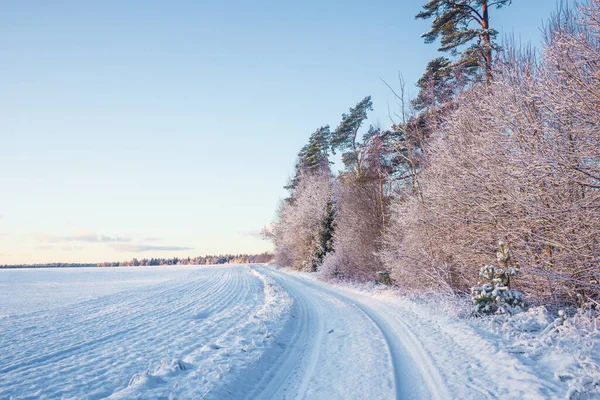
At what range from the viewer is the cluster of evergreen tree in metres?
5.58

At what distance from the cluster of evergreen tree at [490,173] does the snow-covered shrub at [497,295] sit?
470 mm

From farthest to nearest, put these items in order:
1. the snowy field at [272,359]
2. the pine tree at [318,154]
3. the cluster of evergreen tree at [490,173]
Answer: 1. the pine tree at [318,154]
2. the cluster of evergreen tree at [490,173]
3. the snowy field at [272,359]

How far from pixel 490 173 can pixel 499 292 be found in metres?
2.99

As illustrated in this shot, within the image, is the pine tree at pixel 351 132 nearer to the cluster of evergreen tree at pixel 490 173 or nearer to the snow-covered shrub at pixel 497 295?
the cluster of evergreen tree at pixel 490 173

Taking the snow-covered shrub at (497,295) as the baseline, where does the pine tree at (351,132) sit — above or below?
above

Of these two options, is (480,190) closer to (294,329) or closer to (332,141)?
(294,329)

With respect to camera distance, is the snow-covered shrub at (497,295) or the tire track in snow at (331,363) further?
the snow-covered shrub at (497,295)

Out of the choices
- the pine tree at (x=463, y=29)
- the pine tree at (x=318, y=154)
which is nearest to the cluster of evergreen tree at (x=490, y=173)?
the pine tree at (x=463, y=29)

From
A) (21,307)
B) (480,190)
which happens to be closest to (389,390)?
(480,190)

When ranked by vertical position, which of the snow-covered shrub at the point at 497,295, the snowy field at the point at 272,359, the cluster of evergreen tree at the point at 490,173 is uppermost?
the cluster of evergreen tree at the point at 490,173

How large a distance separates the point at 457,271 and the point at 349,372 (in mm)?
8275

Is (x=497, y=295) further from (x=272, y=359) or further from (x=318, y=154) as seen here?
(x=318, y=154)

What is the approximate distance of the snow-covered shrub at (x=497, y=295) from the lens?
8.21 meters

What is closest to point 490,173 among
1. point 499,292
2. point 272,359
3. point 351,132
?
point 499,292
